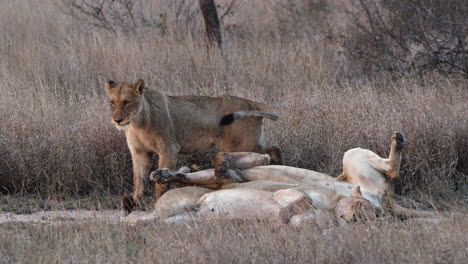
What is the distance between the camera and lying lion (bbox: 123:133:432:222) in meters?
5.77

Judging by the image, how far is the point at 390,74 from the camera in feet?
36.6

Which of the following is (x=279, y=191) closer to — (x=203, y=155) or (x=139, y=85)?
(x=139, y=85)

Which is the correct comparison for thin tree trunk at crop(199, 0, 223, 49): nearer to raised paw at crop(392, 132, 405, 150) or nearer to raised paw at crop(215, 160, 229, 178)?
raised paw at crop(215, 160, 229, 178)

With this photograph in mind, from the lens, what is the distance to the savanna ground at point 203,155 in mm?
5000

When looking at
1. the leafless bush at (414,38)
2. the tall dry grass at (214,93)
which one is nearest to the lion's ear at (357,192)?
the tall dry grass at (214,93)

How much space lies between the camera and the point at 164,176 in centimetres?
617

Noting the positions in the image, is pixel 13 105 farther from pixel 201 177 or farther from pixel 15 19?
pixel 15 19

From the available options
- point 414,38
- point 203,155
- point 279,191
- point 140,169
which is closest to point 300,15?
point 414,38

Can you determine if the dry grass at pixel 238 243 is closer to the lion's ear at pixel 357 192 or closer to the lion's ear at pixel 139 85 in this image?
the lion's ear at pixel 357 192

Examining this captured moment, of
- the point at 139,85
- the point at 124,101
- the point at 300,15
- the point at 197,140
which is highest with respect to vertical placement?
the point at 300,15

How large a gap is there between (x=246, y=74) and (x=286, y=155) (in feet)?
10.1

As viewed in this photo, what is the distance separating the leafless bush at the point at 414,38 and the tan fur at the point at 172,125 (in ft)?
13.9

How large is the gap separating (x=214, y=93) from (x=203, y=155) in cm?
153

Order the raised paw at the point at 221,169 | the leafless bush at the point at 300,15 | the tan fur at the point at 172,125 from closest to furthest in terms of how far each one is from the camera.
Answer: the raised paw at the point at 221,169, the tan fur at the point at 172,125, the leafless bush at the point at 300,15
